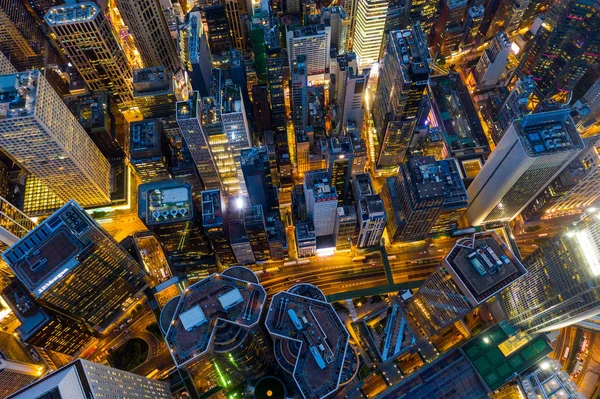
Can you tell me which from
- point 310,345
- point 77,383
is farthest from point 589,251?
point 77,383

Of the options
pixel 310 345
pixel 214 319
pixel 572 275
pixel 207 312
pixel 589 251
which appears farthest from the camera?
pixel 310 345

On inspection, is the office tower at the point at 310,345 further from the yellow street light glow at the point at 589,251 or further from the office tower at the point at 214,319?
the yellow street light glow at the point at 589,251

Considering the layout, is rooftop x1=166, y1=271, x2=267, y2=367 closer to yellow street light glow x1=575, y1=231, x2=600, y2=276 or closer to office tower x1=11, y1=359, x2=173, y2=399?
office tower x1=11, y1=359, x2=173, y2=399

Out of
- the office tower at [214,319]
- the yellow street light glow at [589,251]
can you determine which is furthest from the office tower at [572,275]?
the office tower at [214,319]

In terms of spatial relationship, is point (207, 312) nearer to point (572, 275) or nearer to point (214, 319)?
point (214, 319)

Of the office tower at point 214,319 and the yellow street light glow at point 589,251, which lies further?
the office tower at point 214,319

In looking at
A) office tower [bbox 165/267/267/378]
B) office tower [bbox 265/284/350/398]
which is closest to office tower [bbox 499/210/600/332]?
office tower [bbox 265/284/350/398]

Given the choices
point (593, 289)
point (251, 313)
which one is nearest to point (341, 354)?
point (251, 313)

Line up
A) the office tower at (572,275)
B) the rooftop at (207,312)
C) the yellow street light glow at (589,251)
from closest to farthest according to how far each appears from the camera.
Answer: the yellow street light glow at (589,251), the office tower at (572,275), the rooftop at (207,312)
